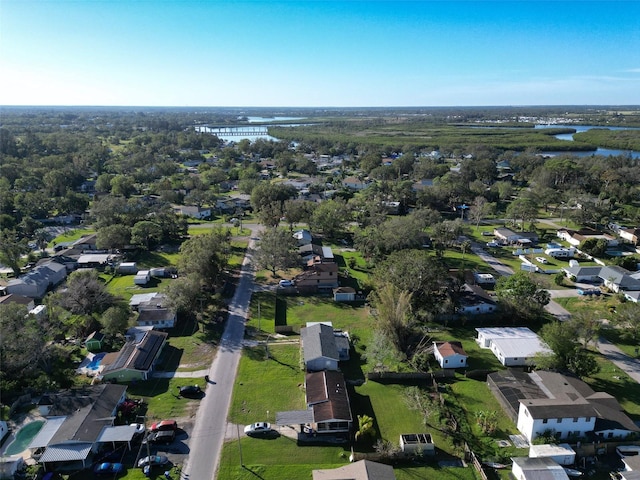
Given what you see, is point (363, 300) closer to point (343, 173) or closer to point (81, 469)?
point (81, 469)

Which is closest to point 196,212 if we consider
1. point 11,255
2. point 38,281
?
point 11,255

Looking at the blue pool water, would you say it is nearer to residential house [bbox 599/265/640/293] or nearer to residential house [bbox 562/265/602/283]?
residential house [bbox 562/265/602/283]

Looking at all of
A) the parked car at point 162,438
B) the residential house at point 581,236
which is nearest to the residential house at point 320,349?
the parked car at point 162,438

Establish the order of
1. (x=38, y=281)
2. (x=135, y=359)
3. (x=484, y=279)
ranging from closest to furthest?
1. (x=135, y=359)
2. (x=38, y=281)
3. (x=484, y=279)

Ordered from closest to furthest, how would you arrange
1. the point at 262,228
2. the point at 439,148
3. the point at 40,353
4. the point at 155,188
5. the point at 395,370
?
the point at 40,353, the point at 395,370, the point at 262,228, the point at 155,188, the point at 439,148

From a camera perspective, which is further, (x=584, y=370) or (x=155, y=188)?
(x=155, y=188)

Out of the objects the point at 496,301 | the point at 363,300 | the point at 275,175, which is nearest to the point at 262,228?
the point at 363,300

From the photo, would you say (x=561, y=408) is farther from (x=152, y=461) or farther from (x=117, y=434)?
(x=117, y=434)

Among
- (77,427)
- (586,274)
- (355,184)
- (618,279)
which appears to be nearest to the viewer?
(77,427)

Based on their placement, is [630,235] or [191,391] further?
[630,235]
